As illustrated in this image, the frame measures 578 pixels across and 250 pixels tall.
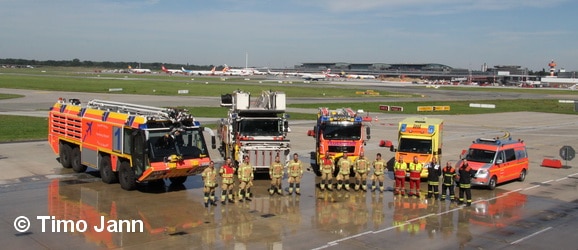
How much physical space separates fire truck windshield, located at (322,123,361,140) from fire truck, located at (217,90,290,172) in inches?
74.0

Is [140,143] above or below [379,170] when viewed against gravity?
above

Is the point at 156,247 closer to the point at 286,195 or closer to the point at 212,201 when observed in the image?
the point at 212,201

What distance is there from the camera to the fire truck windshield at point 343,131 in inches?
937

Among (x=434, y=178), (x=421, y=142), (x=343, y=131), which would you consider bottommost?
(x=434, y=178)

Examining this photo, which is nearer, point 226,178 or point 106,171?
point 226,178

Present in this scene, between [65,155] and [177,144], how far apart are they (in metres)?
8.00

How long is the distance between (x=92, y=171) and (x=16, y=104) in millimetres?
39252

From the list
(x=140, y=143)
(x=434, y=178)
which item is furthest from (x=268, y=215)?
(x=434, y=178)

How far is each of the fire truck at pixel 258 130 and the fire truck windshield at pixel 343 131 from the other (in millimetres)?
1880

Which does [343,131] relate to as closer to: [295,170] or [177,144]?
[295,170]

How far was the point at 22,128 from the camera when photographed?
38.3 m

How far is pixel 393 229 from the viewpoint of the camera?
1550 cm

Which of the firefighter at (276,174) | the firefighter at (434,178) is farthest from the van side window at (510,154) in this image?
the firefighter at (276,174)

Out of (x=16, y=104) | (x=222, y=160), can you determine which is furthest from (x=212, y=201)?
(x=16, y=104)
